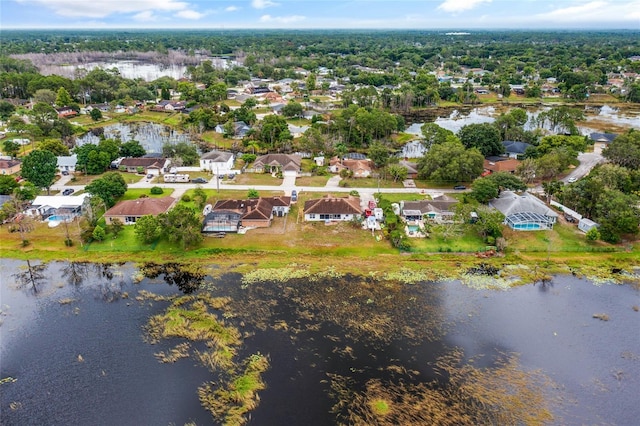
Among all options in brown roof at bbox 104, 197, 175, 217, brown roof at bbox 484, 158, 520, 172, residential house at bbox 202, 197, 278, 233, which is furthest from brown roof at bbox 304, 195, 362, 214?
brown roof at bbox 484, 158, 520, 172

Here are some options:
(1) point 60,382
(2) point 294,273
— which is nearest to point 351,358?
(2) point 294,273

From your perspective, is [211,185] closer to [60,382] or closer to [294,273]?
[294,273]

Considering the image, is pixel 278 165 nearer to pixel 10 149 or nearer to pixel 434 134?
pixel 434 134

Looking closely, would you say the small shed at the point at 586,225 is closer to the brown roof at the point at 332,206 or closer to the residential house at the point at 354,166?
the brown roof at the point at 332,206

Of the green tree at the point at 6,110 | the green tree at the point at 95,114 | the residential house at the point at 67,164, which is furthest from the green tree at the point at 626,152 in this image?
the green tree at the point at 6,110

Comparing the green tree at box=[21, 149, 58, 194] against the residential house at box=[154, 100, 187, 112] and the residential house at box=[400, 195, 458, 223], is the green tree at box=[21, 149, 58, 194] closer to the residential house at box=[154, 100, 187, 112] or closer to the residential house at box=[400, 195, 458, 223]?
the residential house at box=[400, 195, 458, 223]

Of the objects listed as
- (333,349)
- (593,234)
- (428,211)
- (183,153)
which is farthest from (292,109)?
(333,349)
